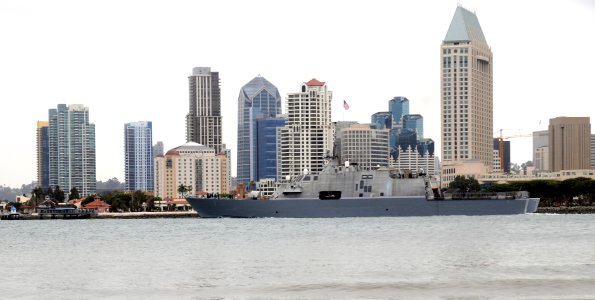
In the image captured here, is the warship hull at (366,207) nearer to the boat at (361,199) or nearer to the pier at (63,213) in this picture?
the boat at (361,199)

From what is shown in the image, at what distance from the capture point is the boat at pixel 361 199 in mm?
109425

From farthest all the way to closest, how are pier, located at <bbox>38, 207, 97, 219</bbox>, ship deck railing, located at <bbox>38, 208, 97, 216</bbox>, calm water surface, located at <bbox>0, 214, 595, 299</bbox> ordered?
ship deck railing, located at <bbox>38, 208, 97, 216</bbox> → pier, located at <bbox>38, 207, 97, 219</bbox> → calm water surface, located at <bbox>0, 214, 595, 299</bbox>

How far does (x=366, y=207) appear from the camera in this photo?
109125 mm

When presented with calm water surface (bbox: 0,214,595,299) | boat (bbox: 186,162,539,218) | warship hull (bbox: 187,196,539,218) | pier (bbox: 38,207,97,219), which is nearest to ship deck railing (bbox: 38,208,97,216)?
pier (bbox: 38,207,97,219)

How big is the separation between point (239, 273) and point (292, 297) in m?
8.34

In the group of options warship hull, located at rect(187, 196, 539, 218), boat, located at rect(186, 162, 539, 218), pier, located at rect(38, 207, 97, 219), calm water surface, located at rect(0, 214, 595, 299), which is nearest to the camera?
calm water surface, located at rect(0, 214, 595, 299)

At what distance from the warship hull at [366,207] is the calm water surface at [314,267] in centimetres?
3676

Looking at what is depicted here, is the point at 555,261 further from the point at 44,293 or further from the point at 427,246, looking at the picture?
the point at 44,293

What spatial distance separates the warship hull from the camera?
109125mm

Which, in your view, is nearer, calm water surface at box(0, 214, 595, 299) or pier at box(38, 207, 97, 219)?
calm water surface at box(0, 214, 595, 299)

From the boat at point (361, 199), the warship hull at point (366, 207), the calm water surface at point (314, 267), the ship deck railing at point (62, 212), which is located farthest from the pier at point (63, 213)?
the calm water surface at point (314, 267)

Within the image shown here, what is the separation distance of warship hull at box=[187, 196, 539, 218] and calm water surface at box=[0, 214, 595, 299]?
1447 inches

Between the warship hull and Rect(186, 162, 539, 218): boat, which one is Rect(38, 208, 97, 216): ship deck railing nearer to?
the warship hull

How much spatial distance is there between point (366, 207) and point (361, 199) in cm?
125
